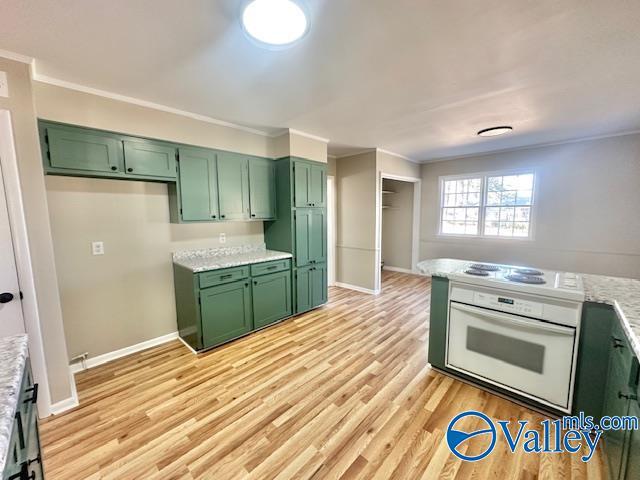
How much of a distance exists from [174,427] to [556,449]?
2549 millimetres

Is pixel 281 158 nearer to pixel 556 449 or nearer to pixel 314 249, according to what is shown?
pixel 314 249

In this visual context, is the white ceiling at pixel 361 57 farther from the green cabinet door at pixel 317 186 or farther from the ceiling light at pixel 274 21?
the green cabinet door at pixel 317 186

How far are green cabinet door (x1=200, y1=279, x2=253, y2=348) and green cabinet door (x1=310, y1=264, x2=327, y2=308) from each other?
1.08 metres

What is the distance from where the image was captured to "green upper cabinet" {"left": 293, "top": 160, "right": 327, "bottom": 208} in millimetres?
3605

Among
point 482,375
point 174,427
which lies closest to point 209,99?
point 174,427

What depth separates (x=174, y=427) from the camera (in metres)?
1.87

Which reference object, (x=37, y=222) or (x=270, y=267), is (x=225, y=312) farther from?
(x=37, y=222)

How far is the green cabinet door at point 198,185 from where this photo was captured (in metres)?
2.85

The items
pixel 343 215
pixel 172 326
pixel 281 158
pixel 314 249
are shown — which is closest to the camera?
pixel 172 326

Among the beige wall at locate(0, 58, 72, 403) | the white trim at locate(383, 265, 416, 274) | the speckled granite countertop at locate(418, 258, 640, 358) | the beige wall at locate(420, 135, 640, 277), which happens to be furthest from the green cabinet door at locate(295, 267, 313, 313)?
the beige wall at locate(420, 135, 640, 277)

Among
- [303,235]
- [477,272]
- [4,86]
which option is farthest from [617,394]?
[4,86]

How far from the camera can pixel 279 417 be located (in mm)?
1948

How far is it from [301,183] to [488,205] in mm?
3836

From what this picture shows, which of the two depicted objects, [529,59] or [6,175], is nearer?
[6,175]
